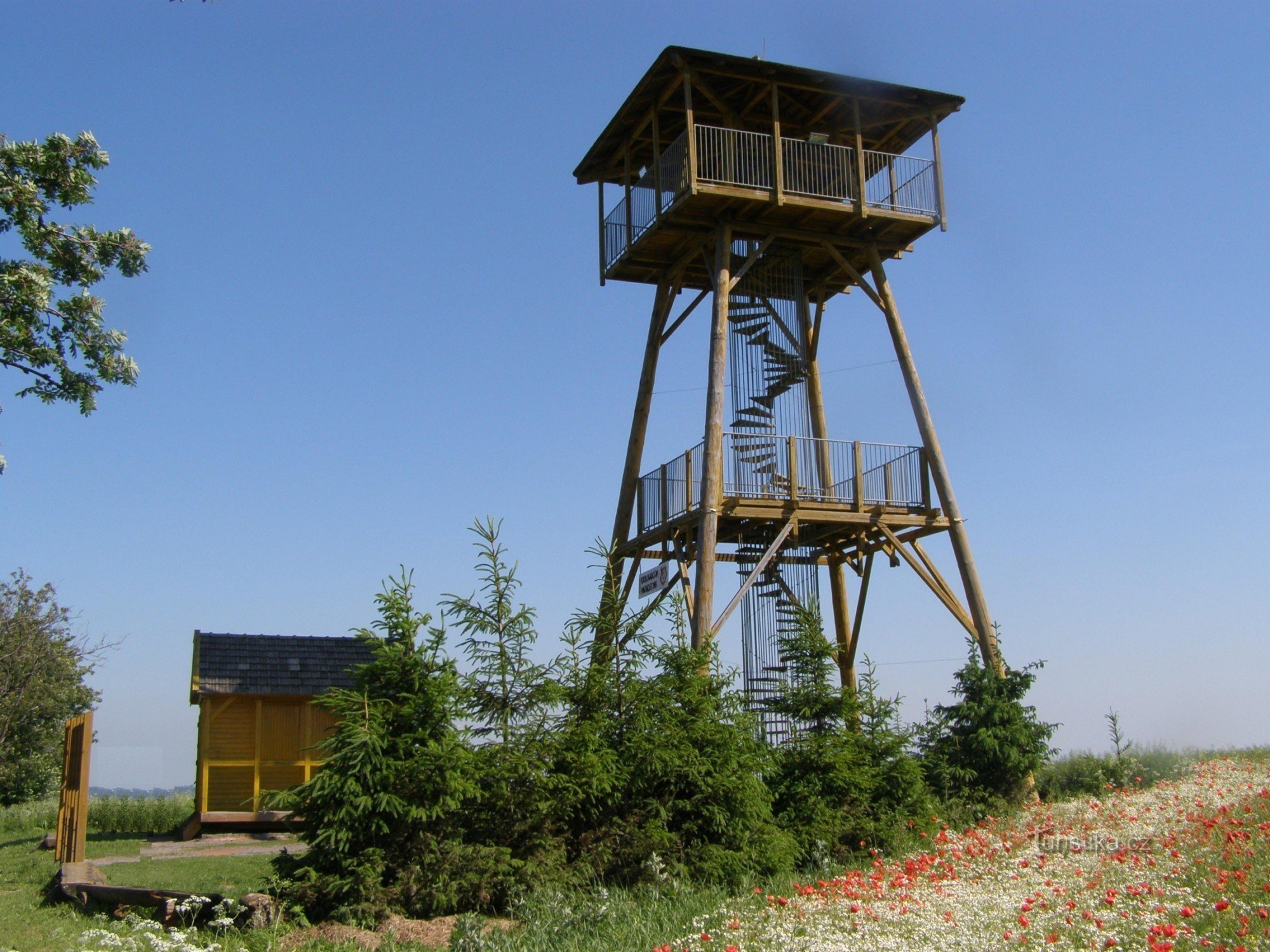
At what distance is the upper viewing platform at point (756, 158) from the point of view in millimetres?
18078

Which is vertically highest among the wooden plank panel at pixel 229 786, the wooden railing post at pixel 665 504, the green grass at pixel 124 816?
the wooden railing post at pixel 665 504

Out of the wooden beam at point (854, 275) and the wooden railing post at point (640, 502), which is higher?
the wooden beam at point (854, 275)

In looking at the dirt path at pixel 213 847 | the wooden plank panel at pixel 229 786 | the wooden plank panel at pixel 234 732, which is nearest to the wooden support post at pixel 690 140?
the dirt path at pixel 213 847

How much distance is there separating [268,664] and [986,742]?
37.4ft

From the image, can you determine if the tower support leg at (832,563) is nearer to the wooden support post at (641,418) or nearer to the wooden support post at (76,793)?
the wooden support post at (641,418)

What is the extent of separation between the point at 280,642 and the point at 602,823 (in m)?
11.0

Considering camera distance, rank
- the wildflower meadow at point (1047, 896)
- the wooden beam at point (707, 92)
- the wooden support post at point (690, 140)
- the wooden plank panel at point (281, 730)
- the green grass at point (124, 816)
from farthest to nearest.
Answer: the green grass at point (124, 816) < the wooden plank panel at point (281, 730) < the wooden beam at point (707, 92) < the wooden support post at point (690, 140) < the wildflower meadow at point (1047, 896)

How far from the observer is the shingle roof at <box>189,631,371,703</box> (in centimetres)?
1980

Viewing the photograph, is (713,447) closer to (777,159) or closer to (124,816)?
(777,159)

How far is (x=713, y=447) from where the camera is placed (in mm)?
17375

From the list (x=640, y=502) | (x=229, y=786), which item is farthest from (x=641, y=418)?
(x=229, y=786)

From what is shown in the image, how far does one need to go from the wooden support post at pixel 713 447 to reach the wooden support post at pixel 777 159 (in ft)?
2.80

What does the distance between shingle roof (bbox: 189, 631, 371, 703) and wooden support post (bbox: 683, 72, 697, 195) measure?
897 centimetres

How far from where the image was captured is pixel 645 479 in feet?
64.2
